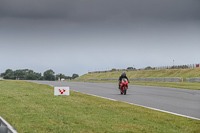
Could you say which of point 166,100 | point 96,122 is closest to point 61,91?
point 166,100

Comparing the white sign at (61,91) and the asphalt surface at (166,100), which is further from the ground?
the white sign at (61,91)

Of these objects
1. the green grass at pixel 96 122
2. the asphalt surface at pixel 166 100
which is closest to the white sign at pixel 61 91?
the asphalt surface at pixel 166 100

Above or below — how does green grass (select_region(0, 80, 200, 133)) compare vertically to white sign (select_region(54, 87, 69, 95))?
below

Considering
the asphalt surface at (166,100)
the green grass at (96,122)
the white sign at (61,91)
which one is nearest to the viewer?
the green grass at (96,122)

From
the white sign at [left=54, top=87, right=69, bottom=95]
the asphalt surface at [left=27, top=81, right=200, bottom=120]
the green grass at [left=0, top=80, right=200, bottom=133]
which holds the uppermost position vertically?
the white sign at [left=54, top=87, right=69, bottom=95]

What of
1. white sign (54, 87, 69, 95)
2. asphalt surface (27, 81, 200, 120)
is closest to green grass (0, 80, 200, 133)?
asphalt surface (27, 81, 200, 120)

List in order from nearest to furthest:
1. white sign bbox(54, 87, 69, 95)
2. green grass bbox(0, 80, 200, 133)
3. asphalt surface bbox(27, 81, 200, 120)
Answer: green grass bbox(0, 80, 200, 133)
asphalt surface bbox(27, 81, 200, 120)
white sign bbox(54, 87, 69, 95)

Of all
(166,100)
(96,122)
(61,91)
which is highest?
(61,91)

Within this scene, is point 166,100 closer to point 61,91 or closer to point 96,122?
point 61,91

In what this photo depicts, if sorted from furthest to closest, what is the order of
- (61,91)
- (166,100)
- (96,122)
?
(61,91) → (166,100) → (96,122)

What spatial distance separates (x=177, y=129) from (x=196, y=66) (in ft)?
267

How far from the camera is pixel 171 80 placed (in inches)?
2248

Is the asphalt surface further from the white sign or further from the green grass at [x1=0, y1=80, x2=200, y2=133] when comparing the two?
the white sign

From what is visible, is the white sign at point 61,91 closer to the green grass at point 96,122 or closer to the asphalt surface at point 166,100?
the asphalt surface at point 166,100
